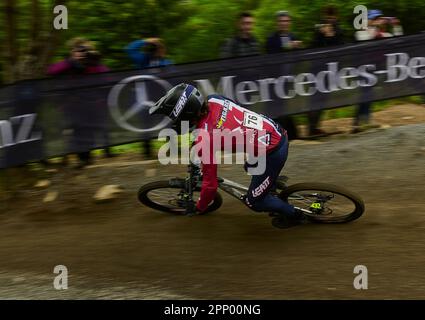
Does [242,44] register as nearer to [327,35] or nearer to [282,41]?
[282,41]

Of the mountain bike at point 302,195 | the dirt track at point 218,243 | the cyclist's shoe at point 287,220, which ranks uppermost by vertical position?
the mountain bike at point 302,195

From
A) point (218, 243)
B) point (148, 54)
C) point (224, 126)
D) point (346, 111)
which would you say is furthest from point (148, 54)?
point (346, 111)

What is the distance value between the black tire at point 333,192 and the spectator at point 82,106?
3059mm

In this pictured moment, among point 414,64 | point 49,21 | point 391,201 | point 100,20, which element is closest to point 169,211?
point 391,201

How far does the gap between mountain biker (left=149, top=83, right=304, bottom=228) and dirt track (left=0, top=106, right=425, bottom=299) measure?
583 millimetres

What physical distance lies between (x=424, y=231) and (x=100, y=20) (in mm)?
9223

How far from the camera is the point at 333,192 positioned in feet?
19.0

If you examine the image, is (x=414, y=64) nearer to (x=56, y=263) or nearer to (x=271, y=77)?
(x=271, y=77)

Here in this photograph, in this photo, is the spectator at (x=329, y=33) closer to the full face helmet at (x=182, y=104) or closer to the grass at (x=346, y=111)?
the grass at (x=346, y=111)

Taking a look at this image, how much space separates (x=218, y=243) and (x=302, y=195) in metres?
1.09

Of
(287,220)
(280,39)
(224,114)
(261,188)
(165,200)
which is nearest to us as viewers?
(224,114)

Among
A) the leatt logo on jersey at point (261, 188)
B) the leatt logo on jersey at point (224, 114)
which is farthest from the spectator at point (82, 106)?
the leatt logo on jersey at point (261, 188)

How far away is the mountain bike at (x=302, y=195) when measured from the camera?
5840mm

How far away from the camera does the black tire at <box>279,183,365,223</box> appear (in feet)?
19.0
